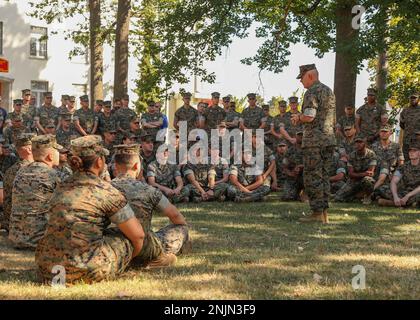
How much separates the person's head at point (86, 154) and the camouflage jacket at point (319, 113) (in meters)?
4.38

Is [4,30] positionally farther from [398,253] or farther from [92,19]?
[398,253]

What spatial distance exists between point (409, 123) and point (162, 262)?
922cm

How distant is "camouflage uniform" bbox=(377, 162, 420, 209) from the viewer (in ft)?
37.9

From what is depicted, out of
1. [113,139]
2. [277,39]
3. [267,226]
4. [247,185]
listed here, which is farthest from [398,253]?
[277,39]

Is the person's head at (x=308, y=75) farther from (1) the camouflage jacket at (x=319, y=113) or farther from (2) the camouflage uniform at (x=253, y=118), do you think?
(2) the camouflage uniform at (x=253, y=118)

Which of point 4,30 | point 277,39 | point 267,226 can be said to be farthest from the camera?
point 4,30

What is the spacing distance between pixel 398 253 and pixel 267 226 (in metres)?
2.40

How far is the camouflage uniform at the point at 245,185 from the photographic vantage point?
12.4m

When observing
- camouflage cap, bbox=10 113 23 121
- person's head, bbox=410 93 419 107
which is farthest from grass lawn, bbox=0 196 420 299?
camouflage cap, bbox=10 113 23 121

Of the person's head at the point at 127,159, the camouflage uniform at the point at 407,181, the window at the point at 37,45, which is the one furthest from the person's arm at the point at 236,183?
the window at the point at 37,45

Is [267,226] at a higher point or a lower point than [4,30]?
lower

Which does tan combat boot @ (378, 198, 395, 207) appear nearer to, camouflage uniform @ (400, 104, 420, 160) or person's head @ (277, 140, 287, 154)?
camouflage uniform @ (400, 104, 420, 160)
